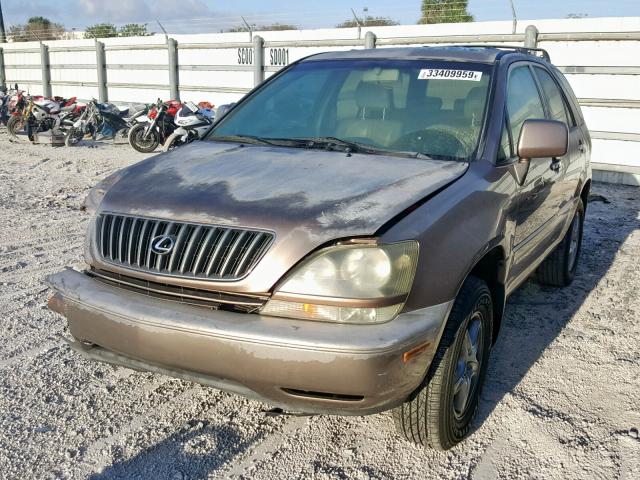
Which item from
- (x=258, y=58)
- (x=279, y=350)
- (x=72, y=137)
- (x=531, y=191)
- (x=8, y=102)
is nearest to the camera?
(x=279, y=350)

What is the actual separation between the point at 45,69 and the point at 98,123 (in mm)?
8532

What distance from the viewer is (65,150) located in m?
13.2

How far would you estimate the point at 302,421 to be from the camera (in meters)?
3.24

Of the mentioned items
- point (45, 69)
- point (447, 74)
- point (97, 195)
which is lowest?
point (97, 195)

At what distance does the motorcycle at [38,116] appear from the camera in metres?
14.9

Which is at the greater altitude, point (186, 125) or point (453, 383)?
point (186, 125)

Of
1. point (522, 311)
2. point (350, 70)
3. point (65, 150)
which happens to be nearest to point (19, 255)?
point (350, 70)

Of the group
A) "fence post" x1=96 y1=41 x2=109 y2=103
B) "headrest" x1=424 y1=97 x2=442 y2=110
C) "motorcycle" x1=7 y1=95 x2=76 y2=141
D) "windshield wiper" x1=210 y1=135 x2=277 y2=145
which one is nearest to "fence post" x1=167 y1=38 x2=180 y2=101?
"motorcycle" x1=7 y1=95 x2=76 y2=141

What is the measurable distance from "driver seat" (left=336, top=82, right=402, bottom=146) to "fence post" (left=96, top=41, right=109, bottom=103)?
665 inches

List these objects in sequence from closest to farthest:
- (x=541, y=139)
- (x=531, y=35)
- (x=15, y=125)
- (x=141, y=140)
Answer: (x=541, y=139) < (x=531, y=35) < (x=141, y=140) < (x=15, y=125)

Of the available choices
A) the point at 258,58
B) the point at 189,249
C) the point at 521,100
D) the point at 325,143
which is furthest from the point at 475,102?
the point at 258,58

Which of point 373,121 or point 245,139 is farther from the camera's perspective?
point 245,139

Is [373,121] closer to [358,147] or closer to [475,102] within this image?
[358,147]

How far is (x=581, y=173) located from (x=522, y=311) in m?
1.21
